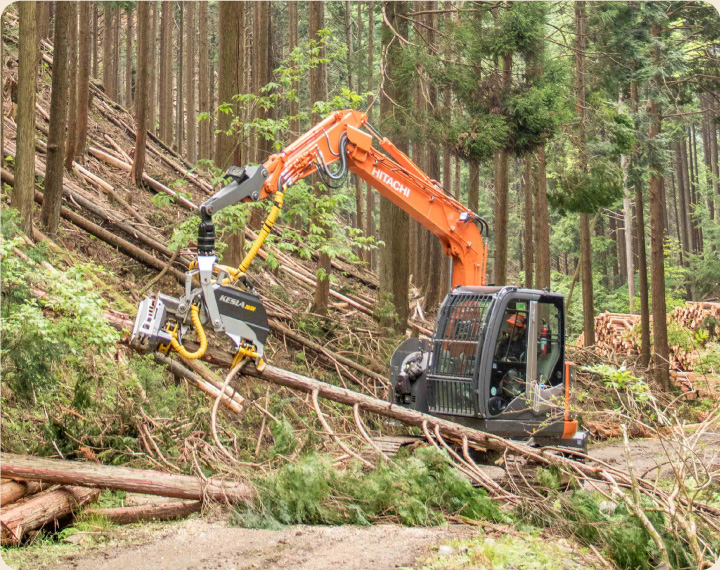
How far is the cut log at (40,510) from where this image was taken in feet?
17.7

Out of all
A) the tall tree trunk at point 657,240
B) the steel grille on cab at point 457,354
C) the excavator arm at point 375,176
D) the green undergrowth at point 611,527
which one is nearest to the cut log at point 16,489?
the excavator arm at point 375,176

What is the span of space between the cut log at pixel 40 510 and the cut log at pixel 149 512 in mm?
147

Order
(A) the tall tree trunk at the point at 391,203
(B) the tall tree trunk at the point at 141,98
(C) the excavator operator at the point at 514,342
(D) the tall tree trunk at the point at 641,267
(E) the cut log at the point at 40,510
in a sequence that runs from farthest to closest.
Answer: (D) the tall tree trunk at the point at 641,267 < (B) the tall tree trunk at the point at 141,98 < (A) the tall tree trunk at the point at 391,203 < (C) the excavator operator at the point at 514,342 < (E) the cut log at the point at 40,510

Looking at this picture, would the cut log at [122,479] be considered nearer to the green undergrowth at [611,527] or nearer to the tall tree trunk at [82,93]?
the green undergrowth at [611,527]

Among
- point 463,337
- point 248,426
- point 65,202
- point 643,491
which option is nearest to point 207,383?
point 248,426

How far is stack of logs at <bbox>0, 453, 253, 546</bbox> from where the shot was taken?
5586 millimetres

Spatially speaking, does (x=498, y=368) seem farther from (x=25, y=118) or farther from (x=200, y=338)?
(x=25, y=118)

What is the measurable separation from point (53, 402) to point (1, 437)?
0.71 meters

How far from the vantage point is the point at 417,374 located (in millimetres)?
9297

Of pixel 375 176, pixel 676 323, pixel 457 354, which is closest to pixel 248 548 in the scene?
pixel 457 354

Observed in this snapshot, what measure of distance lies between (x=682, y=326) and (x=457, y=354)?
15.0 metres

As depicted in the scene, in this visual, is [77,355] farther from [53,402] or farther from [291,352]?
[291,352]

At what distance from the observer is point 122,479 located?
596 cm

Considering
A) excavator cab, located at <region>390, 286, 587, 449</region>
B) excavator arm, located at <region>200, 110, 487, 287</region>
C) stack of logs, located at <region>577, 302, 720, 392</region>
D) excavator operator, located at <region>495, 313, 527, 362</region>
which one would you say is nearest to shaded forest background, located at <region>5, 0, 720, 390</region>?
stack of logs, located at <region>577, 302, 720, 392</region>
